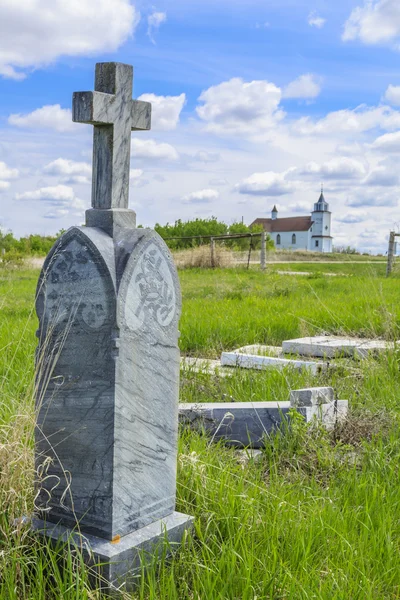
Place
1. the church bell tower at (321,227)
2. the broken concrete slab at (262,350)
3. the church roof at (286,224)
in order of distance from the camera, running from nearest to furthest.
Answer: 1. the broken concrete slab at (262,350)
2. the church roof at (286,224)
3. the church bell tower at (321,227)

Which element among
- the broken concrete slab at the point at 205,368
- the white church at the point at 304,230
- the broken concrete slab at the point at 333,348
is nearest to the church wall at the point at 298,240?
the white church at the point at 304,230

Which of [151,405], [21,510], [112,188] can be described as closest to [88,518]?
[21,510]

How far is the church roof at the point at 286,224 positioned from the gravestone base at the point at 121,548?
9217 cm

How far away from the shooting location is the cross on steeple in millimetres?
2398

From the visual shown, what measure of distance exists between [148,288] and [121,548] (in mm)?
976

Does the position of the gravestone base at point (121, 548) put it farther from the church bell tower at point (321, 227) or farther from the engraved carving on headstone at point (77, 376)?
the church bell tower at point (321, 227)

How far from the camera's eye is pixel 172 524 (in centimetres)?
244

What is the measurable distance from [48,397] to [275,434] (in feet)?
5.53

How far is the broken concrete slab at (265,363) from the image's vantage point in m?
4.93

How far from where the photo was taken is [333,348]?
5750mm

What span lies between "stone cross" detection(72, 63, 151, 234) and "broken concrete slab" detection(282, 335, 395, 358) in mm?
3586

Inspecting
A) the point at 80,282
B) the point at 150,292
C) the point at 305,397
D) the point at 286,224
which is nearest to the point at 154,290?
the point at 150,292

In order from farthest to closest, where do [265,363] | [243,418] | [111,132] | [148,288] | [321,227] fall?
[321,227], [265,363], [243,418], [111,132], [148,288]

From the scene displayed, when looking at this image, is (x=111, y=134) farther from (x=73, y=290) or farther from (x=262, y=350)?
(x=262, y=350)
